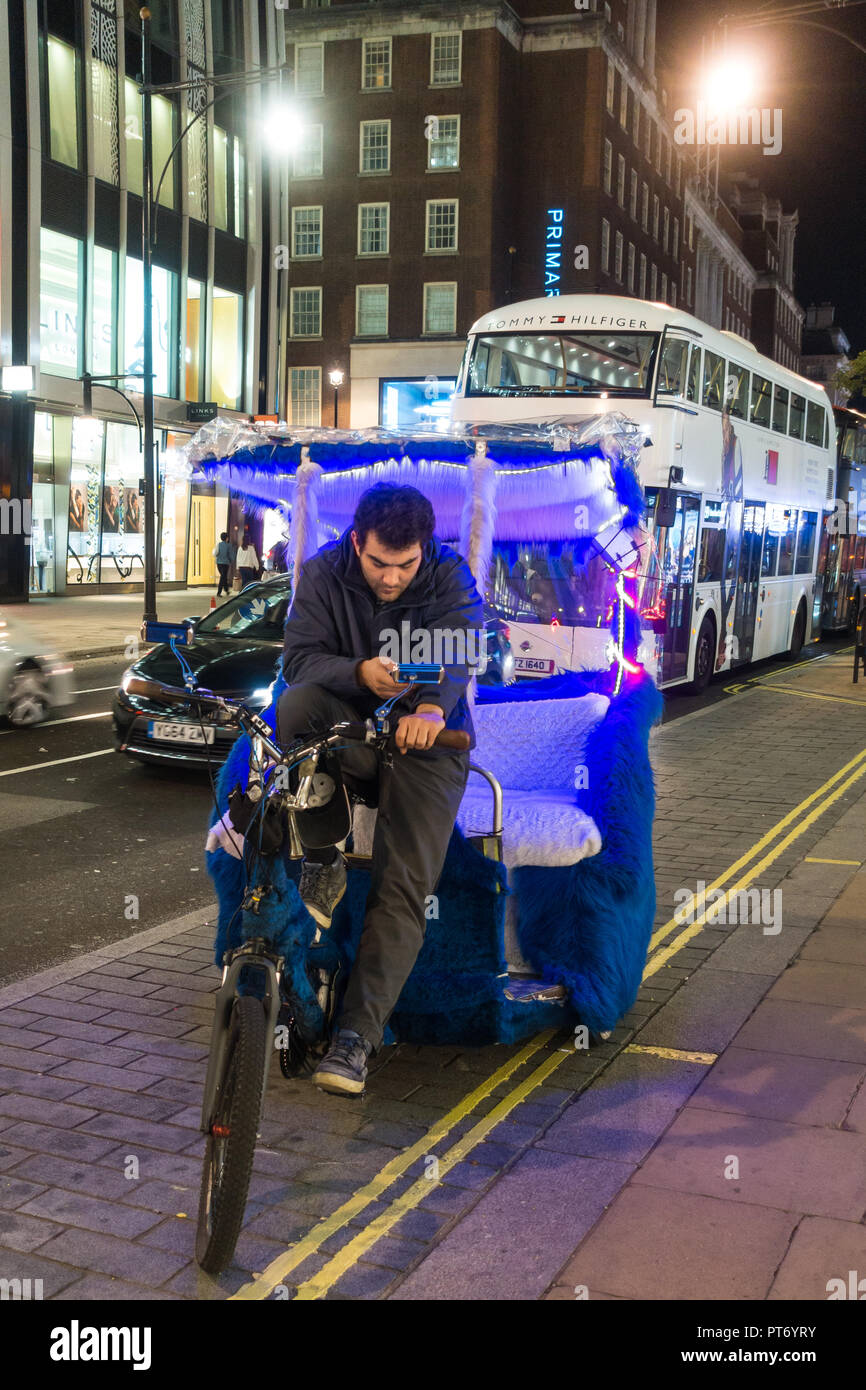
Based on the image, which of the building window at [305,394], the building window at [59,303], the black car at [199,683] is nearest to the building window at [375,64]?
the building window at [305,394]

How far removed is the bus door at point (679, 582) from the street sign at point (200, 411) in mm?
17249

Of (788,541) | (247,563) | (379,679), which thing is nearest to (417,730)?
(379,679)

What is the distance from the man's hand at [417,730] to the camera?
361cm

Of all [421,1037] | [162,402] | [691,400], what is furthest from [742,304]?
[421,1037]

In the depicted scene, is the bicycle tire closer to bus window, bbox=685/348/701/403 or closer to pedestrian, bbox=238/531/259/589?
bus window, bbox=685/348/701/403

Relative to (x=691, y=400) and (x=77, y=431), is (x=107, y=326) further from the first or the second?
(x=691, y=400)

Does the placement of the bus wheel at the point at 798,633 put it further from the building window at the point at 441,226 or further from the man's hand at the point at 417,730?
the building window at the point at 441,226

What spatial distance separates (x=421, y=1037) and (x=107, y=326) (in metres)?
27.9

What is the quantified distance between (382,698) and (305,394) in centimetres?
5186

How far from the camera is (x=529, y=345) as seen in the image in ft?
51.1

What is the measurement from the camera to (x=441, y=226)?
50.7 metres

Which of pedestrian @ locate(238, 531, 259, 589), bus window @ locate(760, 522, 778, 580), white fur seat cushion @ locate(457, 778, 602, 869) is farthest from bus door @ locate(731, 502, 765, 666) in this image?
white fur seat cushion @ locate(457, 778, 602, 869)

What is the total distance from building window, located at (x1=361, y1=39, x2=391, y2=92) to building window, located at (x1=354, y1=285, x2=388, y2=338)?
7430mm

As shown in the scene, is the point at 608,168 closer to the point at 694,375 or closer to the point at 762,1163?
the point at 694,375
